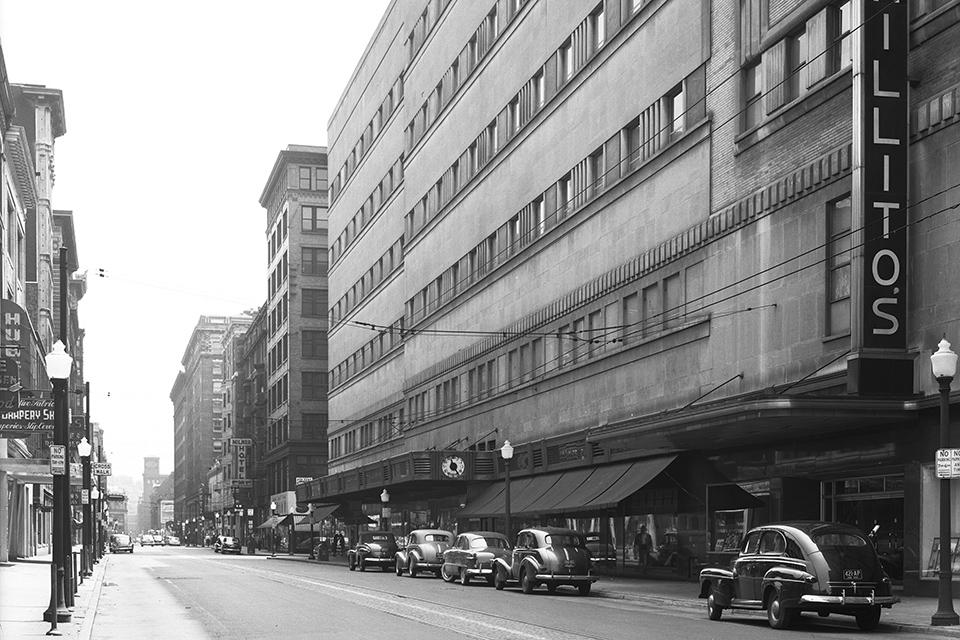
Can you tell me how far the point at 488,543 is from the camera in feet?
126

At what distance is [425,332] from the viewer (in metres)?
66.6

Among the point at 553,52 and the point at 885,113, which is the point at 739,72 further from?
the point at 553,52

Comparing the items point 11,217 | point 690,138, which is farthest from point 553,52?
point 11,217

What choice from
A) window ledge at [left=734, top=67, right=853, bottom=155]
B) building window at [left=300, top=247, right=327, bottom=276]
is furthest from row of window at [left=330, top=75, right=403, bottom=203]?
window ledge at [left=734, top=67, right=853, bottom=155]

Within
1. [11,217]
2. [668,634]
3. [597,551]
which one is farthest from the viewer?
[11,217]

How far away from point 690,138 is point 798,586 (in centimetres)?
1866

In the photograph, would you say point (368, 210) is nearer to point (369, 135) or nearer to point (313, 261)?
point (369, 135)

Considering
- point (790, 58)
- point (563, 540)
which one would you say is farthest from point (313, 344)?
point (790, 58)

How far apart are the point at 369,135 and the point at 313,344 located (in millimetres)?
30619

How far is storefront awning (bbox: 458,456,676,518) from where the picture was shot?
37.1m

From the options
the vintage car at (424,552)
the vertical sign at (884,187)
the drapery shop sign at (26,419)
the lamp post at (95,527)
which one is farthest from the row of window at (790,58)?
the lamp post at (95,527)

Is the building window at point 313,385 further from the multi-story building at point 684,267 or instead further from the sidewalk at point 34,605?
the sidewalk at point 34,605

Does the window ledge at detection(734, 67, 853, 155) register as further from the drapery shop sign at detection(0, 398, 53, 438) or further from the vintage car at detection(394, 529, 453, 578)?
the drapery shop sign at detection(0, 398, 53, 438)

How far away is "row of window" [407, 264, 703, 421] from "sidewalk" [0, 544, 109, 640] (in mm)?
17284
